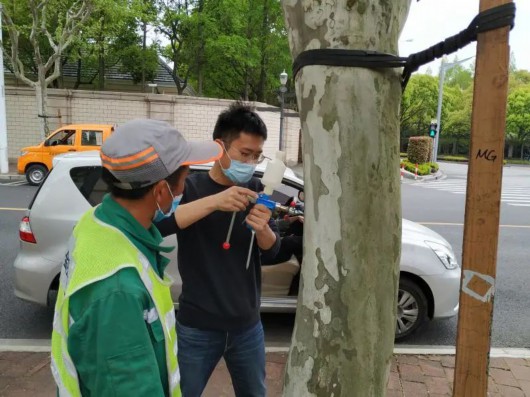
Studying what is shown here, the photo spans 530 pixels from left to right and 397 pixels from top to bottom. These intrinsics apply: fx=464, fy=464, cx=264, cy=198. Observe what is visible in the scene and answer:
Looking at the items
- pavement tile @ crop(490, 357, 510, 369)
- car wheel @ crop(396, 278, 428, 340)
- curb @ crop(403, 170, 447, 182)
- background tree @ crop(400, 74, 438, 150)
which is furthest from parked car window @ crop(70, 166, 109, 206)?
background tree @ crop(400, 74, 438, 150)

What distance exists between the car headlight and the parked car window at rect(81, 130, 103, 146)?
11409mm

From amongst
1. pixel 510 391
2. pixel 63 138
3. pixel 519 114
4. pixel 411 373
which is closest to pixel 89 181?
pixel 411 373

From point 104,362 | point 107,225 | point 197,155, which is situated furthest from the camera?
point 197,155

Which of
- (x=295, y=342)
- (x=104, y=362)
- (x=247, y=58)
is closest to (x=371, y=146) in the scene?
(x=295, y=342)

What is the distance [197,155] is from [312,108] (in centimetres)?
43

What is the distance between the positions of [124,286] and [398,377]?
2.97 m

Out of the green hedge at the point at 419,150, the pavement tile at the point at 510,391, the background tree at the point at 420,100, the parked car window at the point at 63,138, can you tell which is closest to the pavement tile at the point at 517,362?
the pavement tile at the point at 510,391

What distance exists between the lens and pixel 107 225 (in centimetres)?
129

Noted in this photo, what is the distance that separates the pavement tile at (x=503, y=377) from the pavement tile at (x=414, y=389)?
0.60 meters

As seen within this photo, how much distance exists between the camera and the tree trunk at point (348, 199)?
152 cm

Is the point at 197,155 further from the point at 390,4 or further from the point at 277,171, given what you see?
the point at 390,4

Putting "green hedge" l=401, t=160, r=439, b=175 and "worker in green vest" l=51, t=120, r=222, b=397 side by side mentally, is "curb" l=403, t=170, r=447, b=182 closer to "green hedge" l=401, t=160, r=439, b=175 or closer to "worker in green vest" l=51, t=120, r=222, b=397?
"green hedge" l=401, t=160, r=439, b=175

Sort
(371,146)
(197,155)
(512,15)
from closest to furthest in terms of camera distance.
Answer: (512,15)
(371,146)
(197,155)

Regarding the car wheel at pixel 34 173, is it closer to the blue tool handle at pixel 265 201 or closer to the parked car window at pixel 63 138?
the parked car window at pixel 63 138
